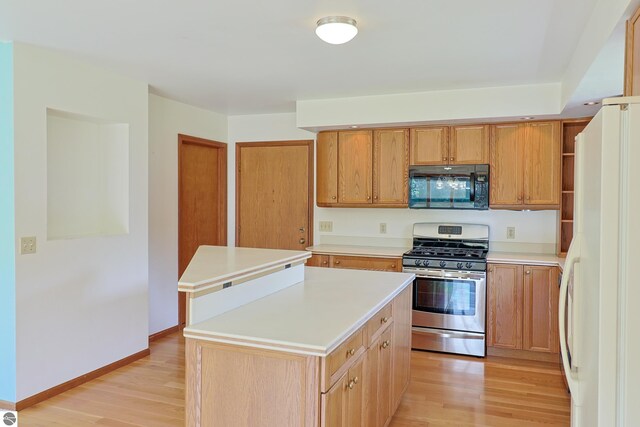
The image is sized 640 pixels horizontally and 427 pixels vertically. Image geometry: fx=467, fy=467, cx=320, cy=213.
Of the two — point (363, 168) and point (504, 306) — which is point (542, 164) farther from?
point (363, 168)

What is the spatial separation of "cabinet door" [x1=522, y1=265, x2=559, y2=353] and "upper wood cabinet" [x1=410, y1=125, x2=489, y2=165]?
3.64 feet

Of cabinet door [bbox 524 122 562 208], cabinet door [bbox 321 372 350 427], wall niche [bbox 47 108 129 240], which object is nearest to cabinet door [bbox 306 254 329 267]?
wall niche [bbox 47 108 129 240]

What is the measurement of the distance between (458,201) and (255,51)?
93.5 inches

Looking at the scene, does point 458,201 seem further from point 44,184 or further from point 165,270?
point 44,184

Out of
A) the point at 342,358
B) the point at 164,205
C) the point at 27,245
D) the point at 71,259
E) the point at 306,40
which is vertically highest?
the point at 306,40

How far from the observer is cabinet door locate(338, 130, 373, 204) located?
469 cm

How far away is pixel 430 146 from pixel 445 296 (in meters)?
1.41

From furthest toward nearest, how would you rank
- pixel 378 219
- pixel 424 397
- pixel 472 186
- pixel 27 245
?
pixel 378 219
pixel 472 186
pixel 424 397
pixel 27 245

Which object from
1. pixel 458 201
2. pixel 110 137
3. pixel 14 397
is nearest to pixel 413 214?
pixel 458 201

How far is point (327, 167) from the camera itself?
486 centimetres

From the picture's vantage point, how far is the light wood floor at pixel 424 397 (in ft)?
9.54

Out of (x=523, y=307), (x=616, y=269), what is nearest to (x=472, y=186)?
(x=523, y=307)

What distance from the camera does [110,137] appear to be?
12.6ft

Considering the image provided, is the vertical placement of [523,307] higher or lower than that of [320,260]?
lower
